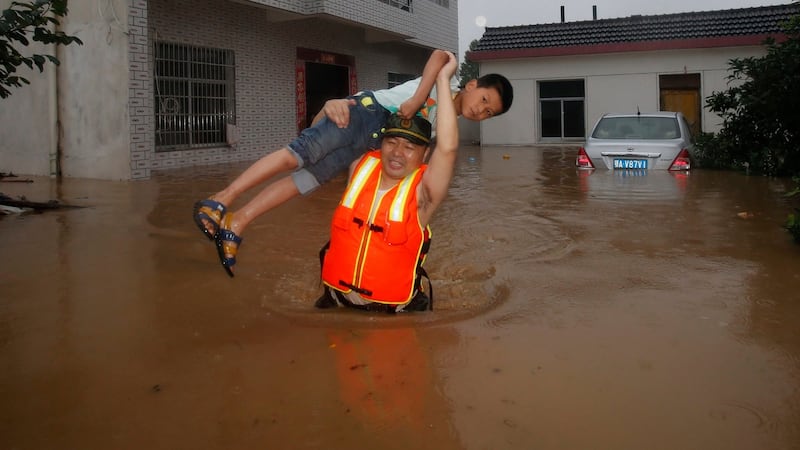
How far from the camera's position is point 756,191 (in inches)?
366

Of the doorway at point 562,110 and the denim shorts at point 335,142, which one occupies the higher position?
the doorway at point 562,110

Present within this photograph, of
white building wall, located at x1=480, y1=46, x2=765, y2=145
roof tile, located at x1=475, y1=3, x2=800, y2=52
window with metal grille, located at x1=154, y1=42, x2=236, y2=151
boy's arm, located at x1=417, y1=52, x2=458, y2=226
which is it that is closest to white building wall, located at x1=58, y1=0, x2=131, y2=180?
window with metal grille, located at x1=154, y1=42, x2=236, y2=151

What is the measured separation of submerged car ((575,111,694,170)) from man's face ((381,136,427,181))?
7.31 meters

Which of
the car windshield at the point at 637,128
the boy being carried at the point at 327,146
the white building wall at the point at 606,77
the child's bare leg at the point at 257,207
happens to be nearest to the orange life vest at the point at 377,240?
the boy being carried at the point at 327,146

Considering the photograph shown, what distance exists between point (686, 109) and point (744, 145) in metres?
8.54

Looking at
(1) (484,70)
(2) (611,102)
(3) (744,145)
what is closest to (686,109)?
(2) (611,102)

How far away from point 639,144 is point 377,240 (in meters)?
7.65

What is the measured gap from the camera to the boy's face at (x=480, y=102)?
3.80 meters

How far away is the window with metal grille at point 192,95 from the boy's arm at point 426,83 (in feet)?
34.1

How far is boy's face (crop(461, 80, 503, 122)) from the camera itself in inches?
150

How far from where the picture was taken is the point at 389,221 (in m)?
3.44

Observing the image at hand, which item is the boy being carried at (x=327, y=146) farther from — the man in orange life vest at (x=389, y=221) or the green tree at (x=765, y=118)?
the green tree at (x=765, y=118)

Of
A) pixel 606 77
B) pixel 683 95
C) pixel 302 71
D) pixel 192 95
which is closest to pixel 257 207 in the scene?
pixel 192 95

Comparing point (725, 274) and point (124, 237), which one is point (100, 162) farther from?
point (725, 274)
